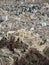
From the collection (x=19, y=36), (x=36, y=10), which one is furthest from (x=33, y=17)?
(x=19, y=36)

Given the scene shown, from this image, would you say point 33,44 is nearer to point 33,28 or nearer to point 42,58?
point 42,58

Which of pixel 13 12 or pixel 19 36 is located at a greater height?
pixel 19 36

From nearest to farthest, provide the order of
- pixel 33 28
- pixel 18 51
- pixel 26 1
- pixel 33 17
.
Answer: pixel 18 51 < pixel 33 28 < pixel 33 17 < pixel 26 1

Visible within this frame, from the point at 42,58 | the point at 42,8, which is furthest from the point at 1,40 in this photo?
the point at 42,8

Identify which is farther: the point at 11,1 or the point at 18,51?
the point at 11,1

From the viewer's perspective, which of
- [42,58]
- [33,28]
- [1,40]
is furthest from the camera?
[33,28]

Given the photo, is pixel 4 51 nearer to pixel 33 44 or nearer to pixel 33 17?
pixel 33 44
